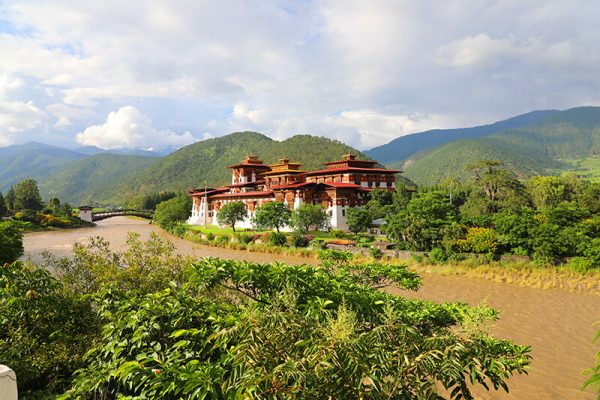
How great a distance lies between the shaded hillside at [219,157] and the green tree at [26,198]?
1787 inches

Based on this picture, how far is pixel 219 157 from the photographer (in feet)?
458

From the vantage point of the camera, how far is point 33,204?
213ft

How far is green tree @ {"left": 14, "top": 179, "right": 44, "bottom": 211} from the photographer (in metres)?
63.6

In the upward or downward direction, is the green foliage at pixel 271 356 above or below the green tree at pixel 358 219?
above

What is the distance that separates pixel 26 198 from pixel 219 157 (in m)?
78.9

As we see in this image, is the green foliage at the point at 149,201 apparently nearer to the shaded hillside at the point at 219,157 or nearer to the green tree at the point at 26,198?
the green tree at the point at 26,198

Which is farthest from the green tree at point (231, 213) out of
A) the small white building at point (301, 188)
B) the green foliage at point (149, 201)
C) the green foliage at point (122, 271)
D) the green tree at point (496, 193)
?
the green foliage at point (149, 201)

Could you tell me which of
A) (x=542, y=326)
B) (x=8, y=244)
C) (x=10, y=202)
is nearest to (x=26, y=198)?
(x=10, y=202)

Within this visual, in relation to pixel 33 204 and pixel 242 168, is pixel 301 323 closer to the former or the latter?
pixel 242 168

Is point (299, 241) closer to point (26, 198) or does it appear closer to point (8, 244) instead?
point (8, 244)

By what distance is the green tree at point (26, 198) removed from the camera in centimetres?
6359

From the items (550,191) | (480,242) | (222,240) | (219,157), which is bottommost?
(222,240)

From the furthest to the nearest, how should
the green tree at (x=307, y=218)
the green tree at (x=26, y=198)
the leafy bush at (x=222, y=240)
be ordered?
the green tree at (x=26, y=198), the leafy bush at (x=222, y=240), the green tree at (x=307, y=218)

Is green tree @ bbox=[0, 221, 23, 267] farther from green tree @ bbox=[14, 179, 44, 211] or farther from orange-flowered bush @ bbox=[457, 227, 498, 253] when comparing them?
green tree @ bbox=[14, 179, 44, 211]
